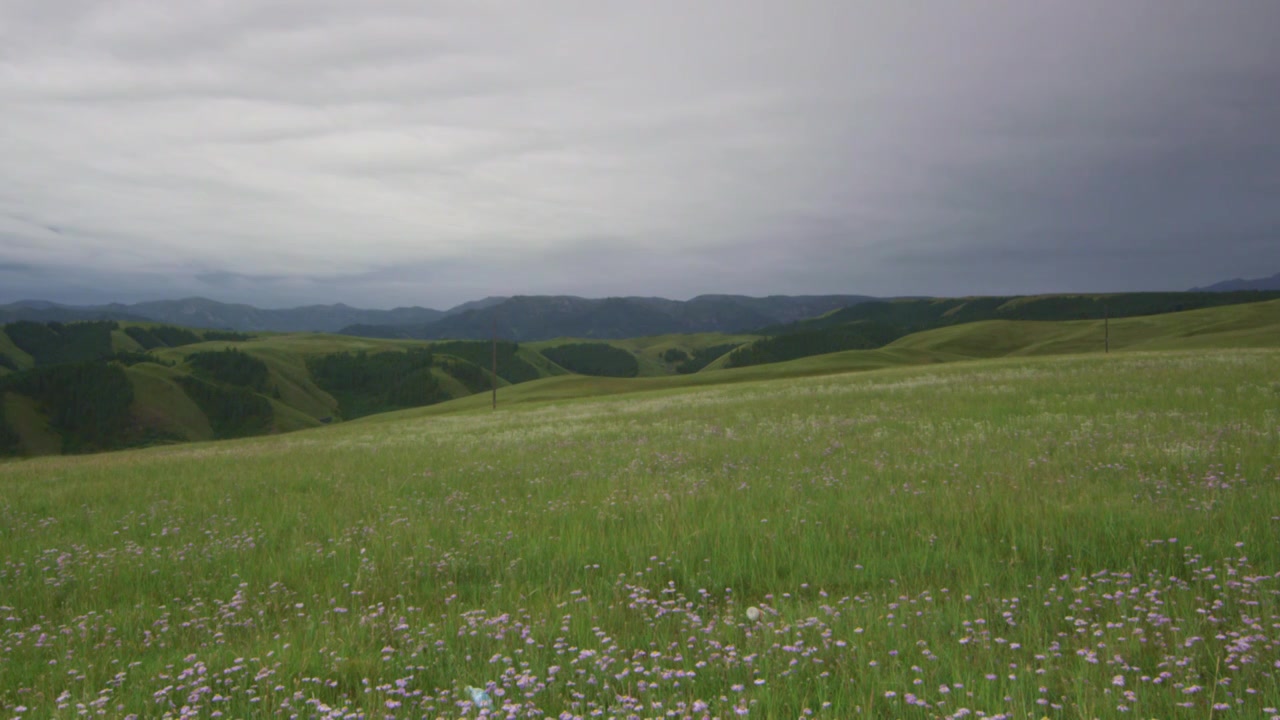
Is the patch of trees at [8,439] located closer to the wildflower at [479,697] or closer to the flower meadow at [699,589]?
the flower meadow at [699,589]

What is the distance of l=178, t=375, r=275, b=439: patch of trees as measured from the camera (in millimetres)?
188375

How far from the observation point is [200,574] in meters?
7.08

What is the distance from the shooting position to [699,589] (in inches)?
211

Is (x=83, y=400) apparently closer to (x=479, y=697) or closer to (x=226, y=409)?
(x=226, y=409)

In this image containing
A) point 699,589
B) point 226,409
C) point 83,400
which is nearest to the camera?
point 699,589

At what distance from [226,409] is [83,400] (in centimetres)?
3362

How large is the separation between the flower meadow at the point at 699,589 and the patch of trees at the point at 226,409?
675 feet

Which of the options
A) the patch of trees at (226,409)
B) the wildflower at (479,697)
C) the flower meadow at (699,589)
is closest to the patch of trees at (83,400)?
the patch of trees at (226,409)

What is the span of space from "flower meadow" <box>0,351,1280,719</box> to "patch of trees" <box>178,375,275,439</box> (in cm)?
20560

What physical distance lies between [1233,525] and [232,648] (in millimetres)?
8682

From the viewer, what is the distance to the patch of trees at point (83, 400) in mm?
172000

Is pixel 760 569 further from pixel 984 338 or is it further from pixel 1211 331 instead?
pixel 984 338

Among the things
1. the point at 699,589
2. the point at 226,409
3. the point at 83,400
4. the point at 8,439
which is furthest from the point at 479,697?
the point at 83,400

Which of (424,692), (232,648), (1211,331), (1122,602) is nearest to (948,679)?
(1122,602)
